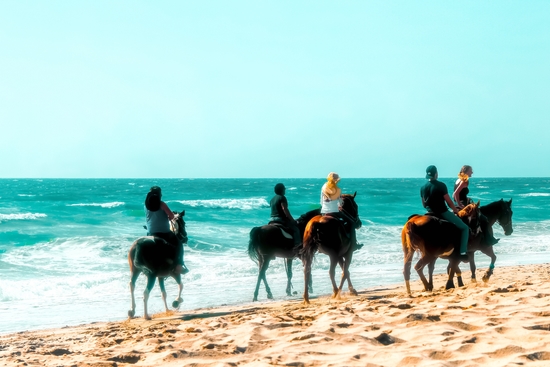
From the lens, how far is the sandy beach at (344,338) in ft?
19.1

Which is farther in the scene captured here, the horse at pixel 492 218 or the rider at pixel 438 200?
the horse at pixel 492 218

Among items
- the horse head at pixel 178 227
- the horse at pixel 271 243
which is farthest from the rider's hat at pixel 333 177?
the horse head at pixel 178 227

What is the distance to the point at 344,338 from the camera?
6633 mm

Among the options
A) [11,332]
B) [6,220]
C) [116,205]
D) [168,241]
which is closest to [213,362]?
[168,241]

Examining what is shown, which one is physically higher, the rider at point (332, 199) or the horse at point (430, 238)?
the rider at point (332, 199)

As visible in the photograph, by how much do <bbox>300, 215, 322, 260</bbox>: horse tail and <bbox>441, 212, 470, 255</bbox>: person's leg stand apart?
2.14m

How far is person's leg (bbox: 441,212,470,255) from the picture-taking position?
10.4 meters

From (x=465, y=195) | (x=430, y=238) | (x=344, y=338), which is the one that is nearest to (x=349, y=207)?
(x=430, y=238)

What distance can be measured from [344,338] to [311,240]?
4414 millimetres

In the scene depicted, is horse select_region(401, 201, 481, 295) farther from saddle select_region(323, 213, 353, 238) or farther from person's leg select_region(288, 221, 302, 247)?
person's leg select_region(288, 221, 302, 247)

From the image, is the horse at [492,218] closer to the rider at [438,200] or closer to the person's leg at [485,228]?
the person's leg at [485,228]

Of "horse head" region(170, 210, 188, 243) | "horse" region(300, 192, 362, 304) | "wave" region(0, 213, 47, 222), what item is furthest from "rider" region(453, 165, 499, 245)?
"wave" region(0, 213, 47, 222)

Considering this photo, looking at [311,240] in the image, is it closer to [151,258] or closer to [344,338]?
[151,258]

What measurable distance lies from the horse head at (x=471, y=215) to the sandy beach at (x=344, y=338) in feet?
6.30
